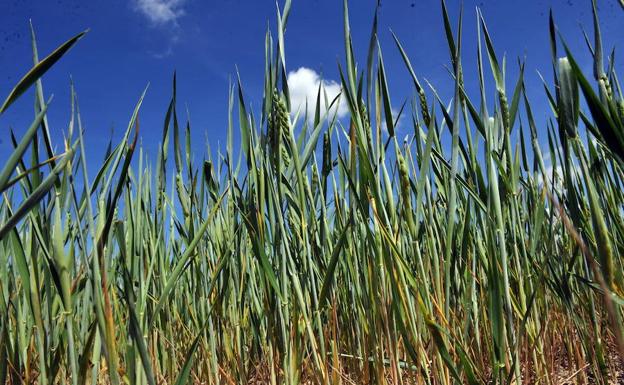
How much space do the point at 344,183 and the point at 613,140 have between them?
625 millimetres

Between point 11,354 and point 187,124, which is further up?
point 187,124

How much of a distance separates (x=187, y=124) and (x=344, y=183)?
38 cm

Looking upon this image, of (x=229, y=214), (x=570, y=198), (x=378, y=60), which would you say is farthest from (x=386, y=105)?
(x=229, y=214)

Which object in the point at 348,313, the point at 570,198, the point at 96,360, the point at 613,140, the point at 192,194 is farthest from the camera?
the point at 348,313

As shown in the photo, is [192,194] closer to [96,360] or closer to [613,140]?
[96,360]

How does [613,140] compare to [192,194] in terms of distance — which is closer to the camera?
[613,140]

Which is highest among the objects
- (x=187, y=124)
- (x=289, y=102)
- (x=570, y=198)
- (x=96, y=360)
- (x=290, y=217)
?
(x=187, y=124)

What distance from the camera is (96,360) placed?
0.77m

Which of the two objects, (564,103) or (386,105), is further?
(386,105)

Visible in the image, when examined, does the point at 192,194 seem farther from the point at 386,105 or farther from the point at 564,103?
the point at 564,103

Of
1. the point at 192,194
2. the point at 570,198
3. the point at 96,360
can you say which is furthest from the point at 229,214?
the point at 570,198

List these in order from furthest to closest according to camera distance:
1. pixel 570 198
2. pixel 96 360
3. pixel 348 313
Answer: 1. pixel 348 313
2. pixel 96 360
3. pixel 570 198

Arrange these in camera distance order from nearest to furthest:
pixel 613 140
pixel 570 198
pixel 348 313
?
pixel 613 140
pixel 570 198
pixel 348 313

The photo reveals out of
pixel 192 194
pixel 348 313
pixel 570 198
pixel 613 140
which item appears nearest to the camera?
pixel 613 140
